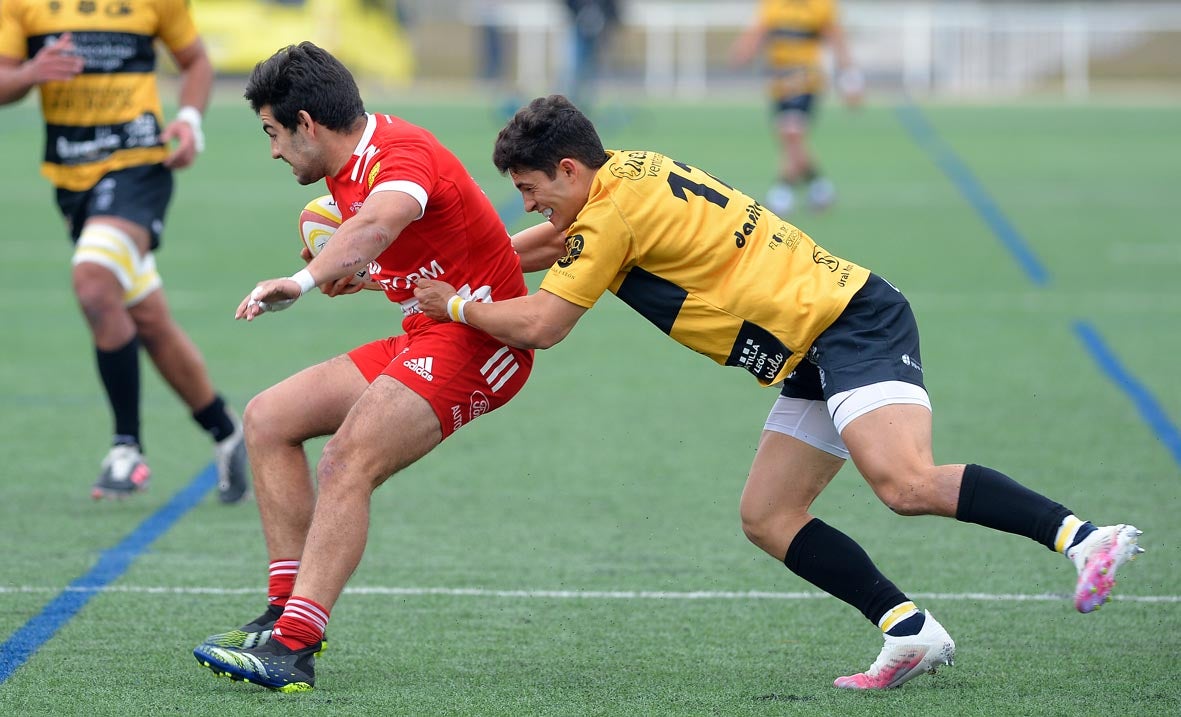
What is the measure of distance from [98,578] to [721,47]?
34040 millimetres

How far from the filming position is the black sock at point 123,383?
6883 mm

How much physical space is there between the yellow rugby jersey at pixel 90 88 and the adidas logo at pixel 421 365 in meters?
2.89

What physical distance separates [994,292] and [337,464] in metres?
8.43

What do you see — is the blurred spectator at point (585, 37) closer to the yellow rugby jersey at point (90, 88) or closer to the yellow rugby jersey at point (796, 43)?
the yellow rugby jersey at point (796, 43)

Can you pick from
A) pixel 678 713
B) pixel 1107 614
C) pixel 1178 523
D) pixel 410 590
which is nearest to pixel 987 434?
pixel 1178 523

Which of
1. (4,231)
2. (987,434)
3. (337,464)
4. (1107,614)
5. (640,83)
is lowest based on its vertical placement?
(640,83)

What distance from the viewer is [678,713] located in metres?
4.33

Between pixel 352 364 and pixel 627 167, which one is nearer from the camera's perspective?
pixel 627 167

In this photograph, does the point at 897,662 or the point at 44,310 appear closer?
the point at 897,662

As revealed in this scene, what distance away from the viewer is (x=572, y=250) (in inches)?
176

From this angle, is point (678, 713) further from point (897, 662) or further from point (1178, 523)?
point (1178, 523)

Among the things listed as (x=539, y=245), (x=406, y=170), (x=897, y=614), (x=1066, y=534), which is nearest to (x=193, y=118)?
(x=539, y=245)

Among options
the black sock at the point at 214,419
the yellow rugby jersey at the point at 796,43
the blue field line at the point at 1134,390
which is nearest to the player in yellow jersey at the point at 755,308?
the black sock at the point at 214,419

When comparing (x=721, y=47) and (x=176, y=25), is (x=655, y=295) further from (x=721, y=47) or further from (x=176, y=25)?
(x=721, y=47)
